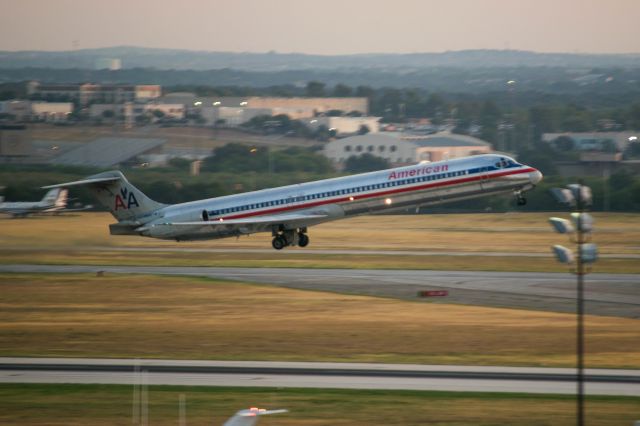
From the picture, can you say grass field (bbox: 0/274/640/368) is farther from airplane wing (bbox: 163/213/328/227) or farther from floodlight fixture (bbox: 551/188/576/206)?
airplane wing (bbox: 163/213/328/227)

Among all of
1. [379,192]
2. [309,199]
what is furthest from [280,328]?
[309,199]

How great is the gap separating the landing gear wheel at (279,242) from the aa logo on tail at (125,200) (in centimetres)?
1083

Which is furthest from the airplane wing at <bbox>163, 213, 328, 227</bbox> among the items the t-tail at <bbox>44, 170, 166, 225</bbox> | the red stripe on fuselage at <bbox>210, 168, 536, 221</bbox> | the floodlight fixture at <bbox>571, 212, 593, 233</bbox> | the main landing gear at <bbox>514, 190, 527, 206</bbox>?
the floodlight fixture at <bbox>571, 212, 593, 233</bbox>

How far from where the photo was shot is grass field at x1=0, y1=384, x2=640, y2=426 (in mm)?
35938

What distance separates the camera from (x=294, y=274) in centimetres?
7281

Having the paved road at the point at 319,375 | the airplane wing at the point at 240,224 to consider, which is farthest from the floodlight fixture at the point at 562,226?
the airplane wing at the point at 240,224

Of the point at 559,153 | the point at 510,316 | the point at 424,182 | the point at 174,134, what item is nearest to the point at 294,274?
the point at 424,182

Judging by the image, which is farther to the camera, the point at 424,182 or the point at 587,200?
the point at 424,182

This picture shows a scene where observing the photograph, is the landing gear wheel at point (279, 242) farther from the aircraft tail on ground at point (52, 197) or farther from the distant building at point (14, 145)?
the distant building at point (14, 145)

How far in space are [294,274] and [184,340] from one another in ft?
73.1

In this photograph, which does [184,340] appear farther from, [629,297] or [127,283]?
[629,297]

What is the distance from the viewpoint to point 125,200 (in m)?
79.6

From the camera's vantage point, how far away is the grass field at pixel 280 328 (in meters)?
47.6

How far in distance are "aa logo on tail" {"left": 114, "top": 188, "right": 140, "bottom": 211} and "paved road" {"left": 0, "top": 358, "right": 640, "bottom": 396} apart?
112 feet
